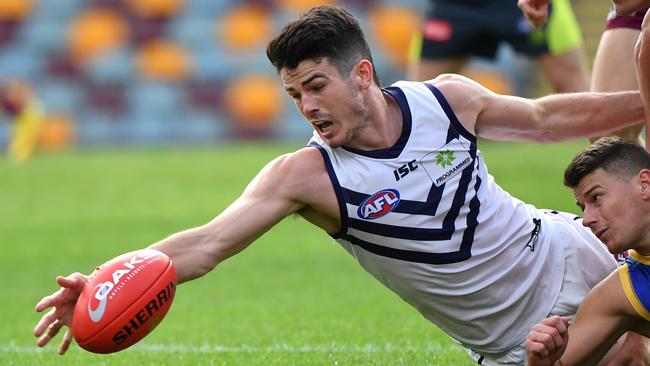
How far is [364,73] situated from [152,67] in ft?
63.3

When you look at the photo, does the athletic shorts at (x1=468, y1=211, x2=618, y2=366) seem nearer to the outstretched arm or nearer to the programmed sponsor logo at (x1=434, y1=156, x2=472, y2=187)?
the programmed sponsor logo at (x1=434, y1=156, x2=472, y2=187)

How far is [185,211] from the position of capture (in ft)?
45.0

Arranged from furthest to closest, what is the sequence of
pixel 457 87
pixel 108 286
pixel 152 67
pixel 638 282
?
pixel 152 67 < pixel 457 87 < pixel 638 282 < pixel 108 286

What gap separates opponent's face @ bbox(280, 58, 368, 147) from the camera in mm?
4855

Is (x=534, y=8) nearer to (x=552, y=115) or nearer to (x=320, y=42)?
(x=552, y=115)

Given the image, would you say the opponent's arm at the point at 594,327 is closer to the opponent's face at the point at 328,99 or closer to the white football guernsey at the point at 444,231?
the white football guernsey at the point at 444,231

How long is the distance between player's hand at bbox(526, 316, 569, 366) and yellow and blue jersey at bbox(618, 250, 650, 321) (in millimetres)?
289

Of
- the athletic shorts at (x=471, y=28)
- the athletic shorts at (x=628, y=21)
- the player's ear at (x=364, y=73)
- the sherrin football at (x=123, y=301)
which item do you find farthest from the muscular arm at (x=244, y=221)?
the athletic shorts at (x=471, y=28)

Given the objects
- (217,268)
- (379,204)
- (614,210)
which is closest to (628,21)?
(614,210)

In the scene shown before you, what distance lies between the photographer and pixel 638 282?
15.9 ft

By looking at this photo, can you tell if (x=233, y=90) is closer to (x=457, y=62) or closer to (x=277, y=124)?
(x=277, y=124)

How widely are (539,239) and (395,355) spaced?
1.06m

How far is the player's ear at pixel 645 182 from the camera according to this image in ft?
16.1

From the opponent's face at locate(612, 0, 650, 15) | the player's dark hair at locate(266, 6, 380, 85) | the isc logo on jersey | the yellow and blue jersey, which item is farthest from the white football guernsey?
the opponent's face at locate(612, 0, 650, 15)
